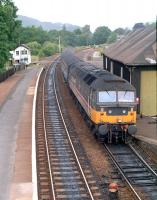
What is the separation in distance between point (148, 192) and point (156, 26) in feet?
28.5

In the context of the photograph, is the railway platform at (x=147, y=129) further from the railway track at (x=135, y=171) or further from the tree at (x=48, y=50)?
the tree at (x=48, y=50)

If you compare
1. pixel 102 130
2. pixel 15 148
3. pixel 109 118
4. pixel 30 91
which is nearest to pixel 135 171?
pixel 102 130

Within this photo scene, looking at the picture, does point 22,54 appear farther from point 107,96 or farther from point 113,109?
point 113,109

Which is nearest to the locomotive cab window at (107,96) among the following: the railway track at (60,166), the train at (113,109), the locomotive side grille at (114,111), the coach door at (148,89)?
the train at (113,109)

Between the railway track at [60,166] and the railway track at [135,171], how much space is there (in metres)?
1.28

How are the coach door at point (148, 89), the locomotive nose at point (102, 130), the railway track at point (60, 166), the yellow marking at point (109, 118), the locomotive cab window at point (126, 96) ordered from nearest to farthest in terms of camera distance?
the railway track at point (60, 166) → the locomotive nose at point (102, 130) → the yellow marking at point (109, 118) → the locomotive cab window at point (126, 96) → the coach door at point (148, 89)

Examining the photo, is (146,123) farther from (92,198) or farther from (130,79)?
(92,198)

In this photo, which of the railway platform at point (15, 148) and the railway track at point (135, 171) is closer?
the railway track at point (135, 171)

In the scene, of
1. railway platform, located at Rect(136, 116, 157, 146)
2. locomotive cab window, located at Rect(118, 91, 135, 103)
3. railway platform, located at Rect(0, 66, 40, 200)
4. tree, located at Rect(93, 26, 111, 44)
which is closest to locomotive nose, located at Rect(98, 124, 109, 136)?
locomotive cab window, located at Rect(118, 91, 135, 103)

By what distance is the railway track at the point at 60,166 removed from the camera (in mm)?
15117

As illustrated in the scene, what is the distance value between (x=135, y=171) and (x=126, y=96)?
5210mm

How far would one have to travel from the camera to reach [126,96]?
21781mm

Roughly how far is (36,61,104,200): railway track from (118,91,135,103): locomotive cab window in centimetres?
315

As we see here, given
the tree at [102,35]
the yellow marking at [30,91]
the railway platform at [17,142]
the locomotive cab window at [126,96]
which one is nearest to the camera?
the railway platform at [17,142]
